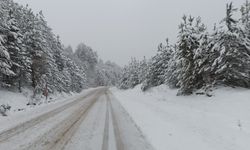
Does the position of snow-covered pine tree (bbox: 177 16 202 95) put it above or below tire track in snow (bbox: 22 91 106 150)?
above

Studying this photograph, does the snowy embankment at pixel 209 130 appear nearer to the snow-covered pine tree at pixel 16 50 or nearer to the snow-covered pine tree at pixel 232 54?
the snow-covered pine tree at pixel 232 54

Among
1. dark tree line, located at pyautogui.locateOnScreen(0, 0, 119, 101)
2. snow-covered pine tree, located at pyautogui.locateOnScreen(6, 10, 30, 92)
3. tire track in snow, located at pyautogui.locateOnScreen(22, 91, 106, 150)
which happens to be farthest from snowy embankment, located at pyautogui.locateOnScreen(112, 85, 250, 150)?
snow-covered pine tree, located at pyautogui.locateOnScreen(6, 10, 30, 92)

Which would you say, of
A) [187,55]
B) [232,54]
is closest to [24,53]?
[187,55]

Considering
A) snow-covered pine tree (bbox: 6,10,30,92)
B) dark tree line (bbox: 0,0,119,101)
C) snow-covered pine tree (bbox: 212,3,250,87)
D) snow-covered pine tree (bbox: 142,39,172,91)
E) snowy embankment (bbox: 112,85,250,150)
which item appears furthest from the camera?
snow-covered pine tree (bbox: 142,39,172,91)

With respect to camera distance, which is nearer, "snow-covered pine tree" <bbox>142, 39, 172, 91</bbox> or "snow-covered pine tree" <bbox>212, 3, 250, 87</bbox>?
"snow-covered pine tree" <bbox>212, 3, 250, 87</bbox>

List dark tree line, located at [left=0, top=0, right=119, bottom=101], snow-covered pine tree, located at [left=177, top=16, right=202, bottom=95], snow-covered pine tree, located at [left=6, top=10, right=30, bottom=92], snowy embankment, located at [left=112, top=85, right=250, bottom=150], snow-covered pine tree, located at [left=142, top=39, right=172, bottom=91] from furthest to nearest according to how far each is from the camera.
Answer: snow-covered pine tree, located at [left=142, top=39, right=172, bottom=91], snow-covered pine tree, located at [left=6, top=10, right=30, bottom=92], dark tree line, located at [left=0, top=0, right=119, bottom=101], snow-covered pine tree, located at [left=177, top=16, right=202, bottom=95], snowy embankment, located at [left=112, top=85, right=250, bottom=150]

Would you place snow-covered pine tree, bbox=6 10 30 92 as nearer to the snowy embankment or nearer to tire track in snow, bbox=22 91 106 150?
tire track in snow, bbox=22 91 106 150

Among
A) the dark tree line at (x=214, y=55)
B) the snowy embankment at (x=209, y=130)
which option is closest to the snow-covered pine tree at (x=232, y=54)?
the dark tree line at (x=214, y=55)

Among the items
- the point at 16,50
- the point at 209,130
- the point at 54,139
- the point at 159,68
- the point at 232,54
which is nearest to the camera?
the point at 54,139

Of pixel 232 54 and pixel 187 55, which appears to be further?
pixel 187 55

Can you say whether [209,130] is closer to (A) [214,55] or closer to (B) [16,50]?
(A) [214,55]

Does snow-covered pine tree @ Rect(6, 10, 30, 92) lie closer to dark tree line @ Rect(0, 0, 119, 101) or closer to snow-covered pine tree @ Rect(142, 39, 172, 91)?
dark tree line @ Rect(0, 0, 119, 101)

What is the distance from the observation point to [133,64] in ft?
231

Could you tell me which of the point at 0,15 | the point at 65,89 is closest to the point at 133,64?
the point at 65,89
